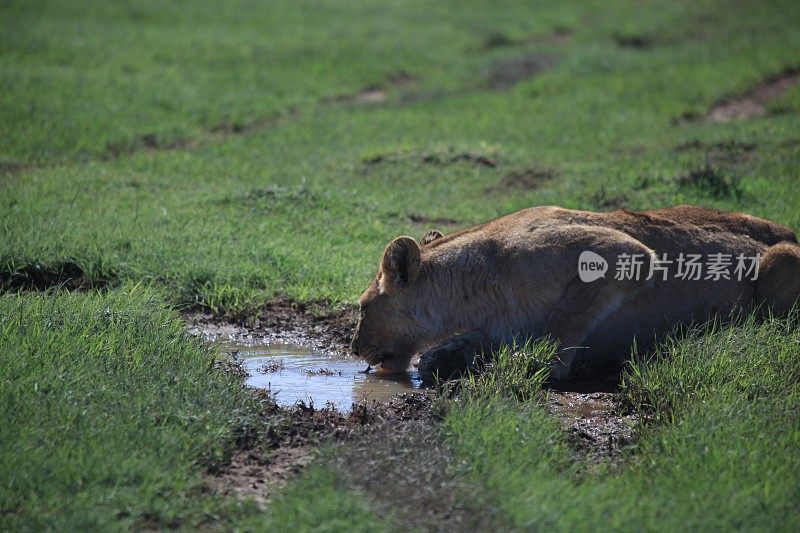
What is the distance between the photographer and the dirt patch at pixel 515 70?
20.0 meters

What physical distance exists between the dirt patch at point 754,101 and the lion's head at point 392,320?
10.5m

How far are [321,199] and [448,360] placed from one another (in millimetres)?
4478

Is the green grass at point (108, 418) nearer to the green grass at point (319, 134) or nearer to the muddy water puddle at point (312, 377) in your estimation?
the muddy water puddle at point (312, 377)

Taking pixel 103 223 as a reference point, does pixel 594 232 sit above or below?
above

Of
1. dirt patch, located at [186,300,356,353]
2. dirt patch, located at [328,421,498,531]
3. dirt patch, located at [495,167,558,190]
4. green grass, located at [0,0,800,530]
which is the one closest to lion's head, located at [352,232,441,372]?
dirt patch, located at [186,300,356,353]

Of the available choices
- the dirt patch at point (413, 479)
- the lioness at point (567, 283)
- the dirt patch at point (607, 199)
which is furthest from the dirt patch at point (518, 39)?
the dirt patch at point (413, 479)

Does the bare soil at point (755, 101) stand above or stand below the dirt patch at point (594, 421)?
above

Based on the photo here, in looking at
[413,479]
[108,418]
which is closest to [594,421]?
[413,479]

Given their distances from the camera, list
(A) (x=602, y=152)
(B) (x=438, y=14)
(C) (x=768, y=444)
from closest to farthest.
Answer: (C) (x=768, y=444), (A) (x=602, y=152), (B) (x=438, y=14)

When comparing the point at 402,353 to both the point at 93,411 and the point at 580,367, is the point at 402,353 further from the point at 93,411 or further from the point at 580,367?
the point at 93,411

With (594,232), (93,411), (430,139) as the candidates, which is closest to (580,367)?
(594,232)

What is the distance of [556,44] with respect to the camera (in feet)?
79.2

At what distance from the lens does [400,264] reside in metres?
7.18

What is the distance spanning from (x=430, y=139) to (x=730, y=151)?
3972mm
